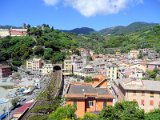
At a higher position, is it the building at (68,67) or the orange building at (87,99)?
the building at (68,67)

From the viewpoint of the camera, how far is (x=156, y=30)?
119875 millimetres

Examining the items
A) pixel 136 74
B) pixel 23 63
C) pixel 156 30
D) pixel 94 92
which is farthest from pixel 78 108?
pixel 156 30

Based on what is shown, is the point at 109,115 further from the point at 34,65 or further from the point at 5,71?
the point at 34,65

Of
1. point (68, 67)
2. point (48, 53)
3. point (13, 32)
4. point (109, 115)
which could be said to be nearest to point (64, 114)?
point (109, 115)

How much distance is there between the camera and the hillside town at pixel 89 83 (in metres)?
22.0

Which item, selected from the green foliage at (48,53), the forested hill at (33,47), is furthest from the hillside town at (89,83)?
the forested hill at (33,47)

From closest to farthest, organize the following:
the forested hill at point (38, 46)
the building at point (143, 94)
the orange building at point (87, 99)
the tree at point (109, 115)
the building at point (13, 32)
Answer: the tree at point (109, 115) < the orange building at point (87, 99) < the building at point (143, 94) < the forested hill at point (38, 46) < the building at point (13, 32)

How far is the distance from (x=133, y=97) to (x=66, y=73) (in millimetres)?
49851

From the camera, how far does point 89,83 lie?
93.4 feet

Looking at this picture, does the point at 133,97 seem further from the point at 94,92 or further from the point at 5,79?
the point at 5,79

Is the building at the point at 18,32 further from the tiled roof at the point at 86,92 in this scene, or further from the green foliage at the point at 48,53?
the tiled roof at the point at 86,92

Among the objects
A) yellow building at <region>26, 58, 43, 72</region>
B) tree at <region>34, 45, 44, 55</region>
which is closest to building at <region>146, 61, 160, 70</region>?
yellow building at <region>26, 58, 43, 72</region>

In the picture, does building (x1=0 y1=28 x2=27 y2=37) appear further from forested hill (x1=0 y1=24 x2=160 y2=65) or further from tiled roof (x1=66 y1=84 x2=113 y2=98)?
tiled roof (x1=66 y1=84 x2=113 y2=98)

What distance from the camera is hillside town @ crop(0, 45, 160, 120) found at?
868 inches
